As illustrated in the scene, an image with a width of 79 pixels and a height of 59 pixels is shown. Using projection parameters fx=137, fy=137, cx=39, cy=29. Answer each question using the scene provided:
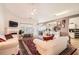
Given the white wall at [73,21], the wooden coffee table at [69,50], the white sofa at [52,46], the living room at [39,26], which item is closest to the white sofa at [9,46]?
the living room at [39,26]

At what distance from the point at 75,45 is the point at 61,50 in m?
0.25

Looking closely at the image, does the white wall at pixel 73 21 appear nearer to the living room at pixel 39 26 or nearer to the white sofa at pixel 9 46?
the living room at pixel 39 26

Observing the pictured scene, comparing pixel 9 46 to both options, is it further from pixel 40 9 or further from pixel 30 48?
pixel 40 9

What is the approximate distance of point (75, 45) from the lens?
Result: 91.1 inches

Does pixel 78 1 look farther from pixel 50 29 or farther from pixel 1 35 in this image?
pixel 1 35

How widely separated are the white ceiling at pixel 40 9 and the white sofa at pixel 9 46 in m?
0.45

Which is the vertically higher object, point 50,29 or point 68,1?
point 68,1

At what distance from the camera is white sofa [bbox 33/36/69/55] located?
2.29 m

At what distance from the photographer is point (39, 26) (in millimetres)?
2322

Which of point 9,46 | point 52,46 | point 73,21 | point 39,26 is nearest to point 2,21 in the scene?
point 9,46

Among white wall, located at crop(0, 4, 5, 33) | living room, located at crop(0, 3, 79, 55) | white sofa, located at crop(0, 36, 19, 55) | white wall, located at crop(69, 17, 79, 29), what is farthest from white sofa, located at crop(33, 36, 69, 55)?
white wall, located at crop(0, 4, 5, 33)

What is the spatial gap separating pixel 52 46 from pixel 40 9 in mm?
656
